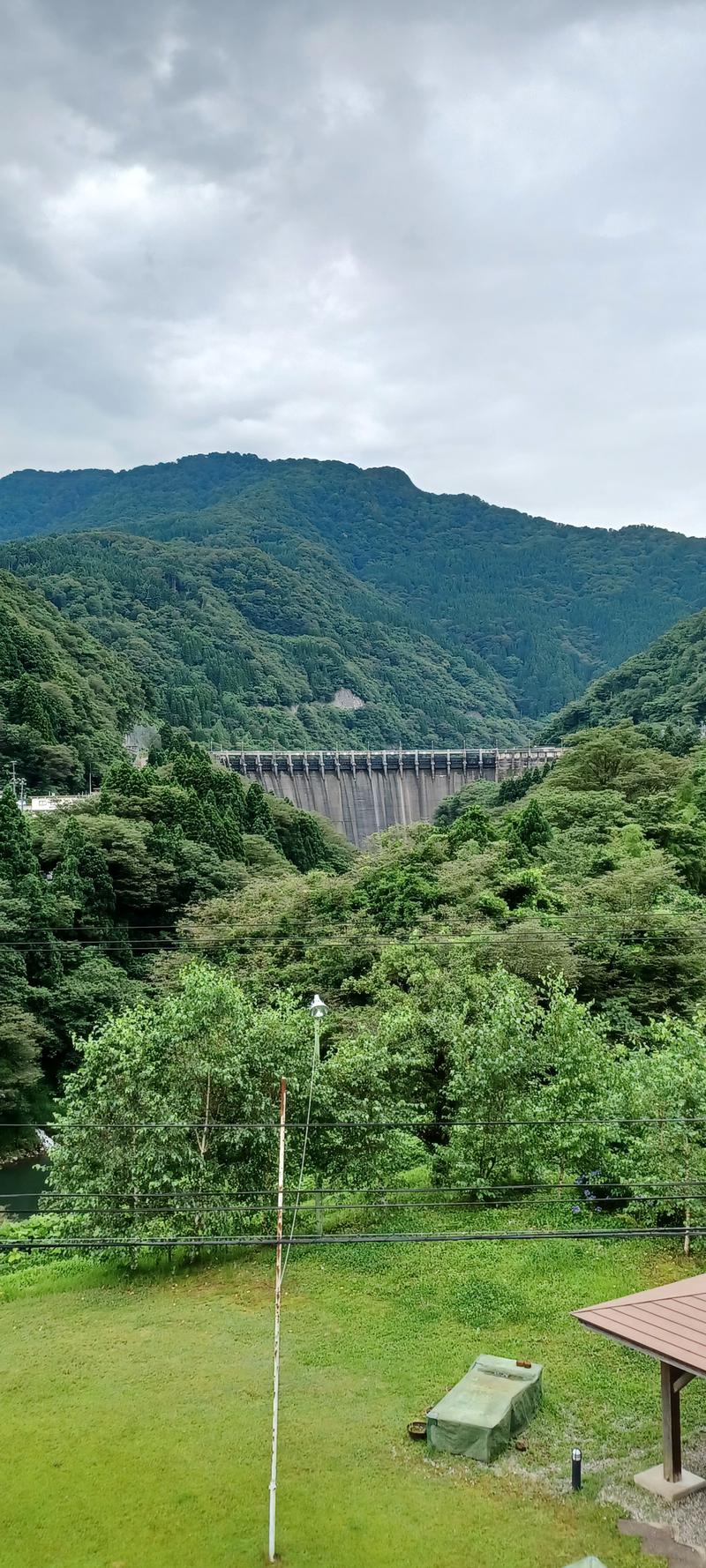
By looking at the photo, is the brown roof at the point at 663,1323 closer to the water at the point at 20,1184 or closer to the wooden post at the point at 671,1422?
the wooden post at the point at 671,1422

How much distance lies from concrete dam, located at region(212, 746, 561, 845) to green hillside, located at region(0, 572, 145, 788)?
14.0 m

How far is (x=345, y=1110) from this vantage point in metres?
21.7

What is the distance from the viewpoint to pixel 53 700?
6619 cm

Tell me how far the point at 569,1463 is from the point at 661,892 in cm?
2291

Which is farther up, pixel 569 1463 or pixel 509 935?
pixel 509 935

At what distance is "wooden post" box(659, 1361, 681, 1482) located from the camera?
11.7 metres

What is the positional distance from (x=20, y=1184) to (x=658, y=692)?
7405 cm

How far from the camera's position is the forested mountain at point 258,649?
12069 centimetres

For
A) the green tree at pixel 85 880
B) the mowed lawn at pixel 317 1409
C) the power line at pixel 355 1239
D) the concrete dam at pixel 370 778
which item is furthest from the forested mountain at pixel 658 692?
the power line at pixel 355 1239

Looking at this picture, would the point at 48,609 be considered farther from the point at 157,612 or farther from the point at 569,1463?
the point at 569,1463

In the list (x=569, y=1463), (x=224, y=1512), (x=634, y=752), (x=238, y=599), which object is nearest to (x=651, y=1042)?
(x=569, y=1463)

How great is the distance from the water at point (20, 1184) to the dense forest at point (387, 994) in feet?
7.00

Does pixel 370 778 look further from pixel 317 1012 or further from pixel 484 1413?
pixel 484 1413

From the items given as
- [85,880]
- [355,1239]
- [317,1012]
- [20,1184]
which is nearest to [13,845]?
[85,880]
